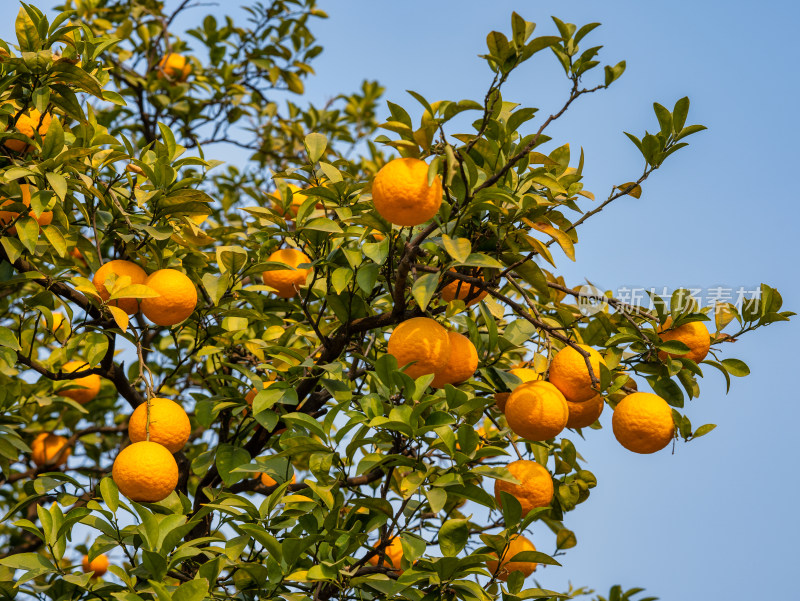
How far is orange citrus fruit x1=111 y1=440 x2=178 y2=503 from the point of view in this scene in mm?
1804

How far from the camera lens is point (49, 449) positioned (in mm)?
3596

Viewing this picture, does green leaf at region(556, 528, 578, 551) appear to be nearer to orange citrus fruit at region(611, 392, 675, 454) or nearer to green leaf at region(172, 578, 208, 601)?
orange citrus fruit at region(611, 392, 675, 454)

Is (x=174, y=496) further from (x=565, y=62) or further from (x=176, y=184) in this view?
(x=565, y=62)

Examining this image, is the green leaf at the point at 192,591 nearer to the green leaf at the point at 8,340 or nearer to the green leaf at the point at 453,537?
the green leaf at the point at 453,537

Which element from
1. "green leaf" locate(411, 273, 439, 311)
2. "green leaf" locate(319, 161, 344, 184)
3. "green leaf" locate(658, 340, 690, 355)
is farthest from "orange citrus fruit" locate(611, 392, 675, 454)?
"green leaf" locate(319, 161, 344, 184)

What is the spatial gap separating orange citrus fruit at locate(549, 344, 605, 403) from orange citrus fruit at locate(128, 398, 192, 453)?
0.98 metres

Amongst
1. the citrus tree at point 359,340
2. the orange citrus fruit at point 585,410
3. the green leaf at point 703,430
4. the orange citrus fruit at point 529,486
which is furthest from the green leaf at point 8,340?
the green leaf at point 703,430

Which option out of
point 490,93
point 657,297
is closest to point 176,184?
point 490,93

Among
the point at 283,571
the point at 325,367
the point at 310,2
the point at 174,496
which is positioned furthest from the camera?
the point at 310,2

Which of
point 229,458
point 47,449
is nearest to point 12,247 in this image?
point 229,458

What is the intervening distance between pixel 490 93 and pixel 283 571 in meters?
1.21

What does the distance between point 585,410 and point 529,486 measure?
27 centimetres

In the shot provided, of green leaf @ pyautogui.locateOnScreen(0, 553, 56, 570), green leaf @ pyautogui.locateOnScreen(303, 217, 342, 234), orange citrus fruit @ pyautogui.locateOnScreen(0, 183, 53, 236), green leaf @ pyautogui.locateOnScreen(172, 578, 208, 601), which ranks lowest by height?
green leaf @ pyautogui.locateOnScreen(172, 578, 208, 601)

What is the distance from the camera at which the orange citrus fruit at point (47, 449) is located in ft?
11.7
